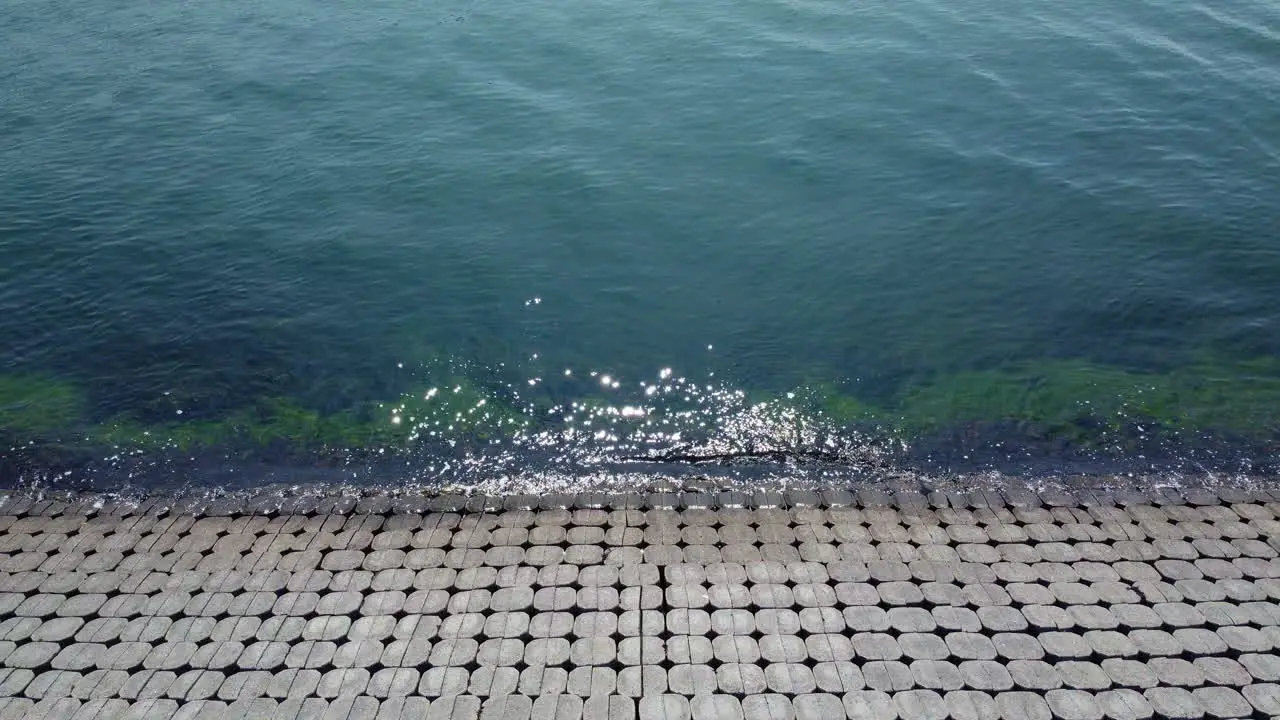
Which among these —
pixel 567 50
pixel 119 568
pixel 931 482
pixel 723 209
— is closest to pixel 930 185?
pixel 723 209

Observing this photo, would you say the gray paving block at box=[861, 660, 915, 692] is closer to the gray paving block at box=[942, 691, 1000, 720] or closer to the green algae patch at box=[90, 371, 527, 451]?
the gray paving block at box=[942, 691, 1000, 720]

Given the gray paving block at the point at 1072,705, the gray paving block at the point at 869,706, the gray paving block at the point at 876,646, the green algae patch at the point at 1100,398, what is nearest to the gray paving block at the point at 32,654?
the gray paving block at the point at 869,706

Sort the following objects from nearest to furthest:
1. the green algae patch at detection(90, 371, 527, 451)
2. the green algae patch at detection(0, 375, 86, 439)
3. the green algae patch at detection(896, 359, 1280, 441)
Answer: the green algae patch at detection(896, 359, 1280, 441), the green algae patch at detection(90, 371, 527, 451), the green algae patch at detection(0, 375, 86, 439)

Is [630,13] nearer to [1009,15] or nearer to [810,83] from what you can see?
[810,83]

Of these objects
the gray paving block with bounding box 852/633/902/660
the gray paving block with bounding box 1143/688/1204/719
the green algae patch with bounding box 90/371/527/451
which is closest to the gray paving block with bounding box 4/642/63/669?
the green algae patch with bounding box 90/371/527/451

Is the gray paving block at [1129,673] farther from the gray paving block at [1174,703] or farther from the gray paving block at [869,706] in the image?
the gray paving block at [869,706]

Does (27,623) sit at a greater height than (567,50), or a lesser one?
lesser

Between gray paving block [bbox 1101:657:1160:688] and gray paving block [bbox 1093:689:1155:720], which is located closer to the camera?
gray paving block [bbox 1093:689:1155:720]
